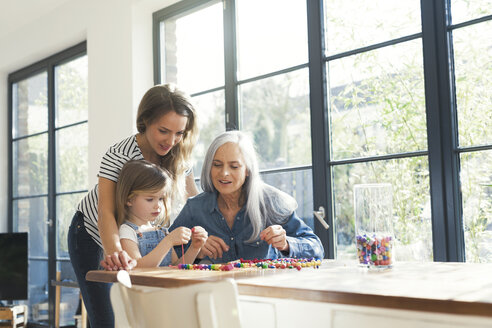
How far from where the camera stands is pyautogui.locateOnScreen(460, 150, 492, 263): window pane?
2562 millimetres

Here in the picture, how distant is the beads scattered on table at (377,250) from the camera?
1554 millimetres

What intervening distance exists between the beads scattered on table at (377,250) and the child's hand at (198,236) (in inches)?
22.7

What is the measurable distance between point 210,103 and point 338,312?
9.66 feet

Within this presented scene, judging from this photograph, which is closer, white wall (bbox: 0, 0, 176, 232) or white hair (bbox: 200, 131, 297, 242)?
white hair (bbox: 200, 131, 297, 242)

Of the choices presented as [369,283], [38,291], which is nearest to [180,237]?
[369,283]

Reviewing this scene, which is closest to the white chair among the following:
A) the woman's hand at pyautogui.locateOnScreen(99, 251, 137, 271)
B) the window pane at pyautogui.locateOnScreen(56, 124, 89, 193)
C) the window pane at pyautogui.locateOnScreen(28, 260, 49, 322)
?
the woman's hand at pyautogui.locateOnScreen(99, 251, 137, 271)

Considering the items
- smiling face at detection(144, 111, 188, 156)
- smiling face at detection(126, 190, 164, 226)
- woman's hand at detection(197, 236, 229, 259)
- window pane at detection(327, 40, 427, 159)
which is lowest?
woman's hand at detection(197, 236, 229, 259)

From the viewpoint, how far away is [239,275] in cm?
148

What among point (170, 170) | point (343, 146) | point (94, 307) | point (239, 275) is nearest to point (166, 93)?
point (170, 170)

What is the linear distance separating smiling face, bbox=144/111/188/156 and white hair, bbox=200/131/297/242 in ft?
0.52

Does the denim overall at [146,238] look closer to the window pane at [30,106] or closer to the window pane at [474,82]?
the window pane at [474,82]

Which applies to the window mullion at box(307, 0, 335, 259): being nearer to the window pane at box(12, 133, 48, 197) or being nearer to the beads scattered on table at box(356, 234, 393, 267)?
the beads scattered on table at box(356, 234, 393, 267)

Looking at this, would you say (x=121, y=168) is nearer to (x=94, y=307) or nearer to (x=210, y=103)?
(x=94, y=307)

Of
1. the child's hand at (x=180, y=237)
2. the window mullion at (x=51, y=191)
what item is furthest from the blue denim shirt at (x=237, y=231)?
the window mullion at (x=51, y=191)
